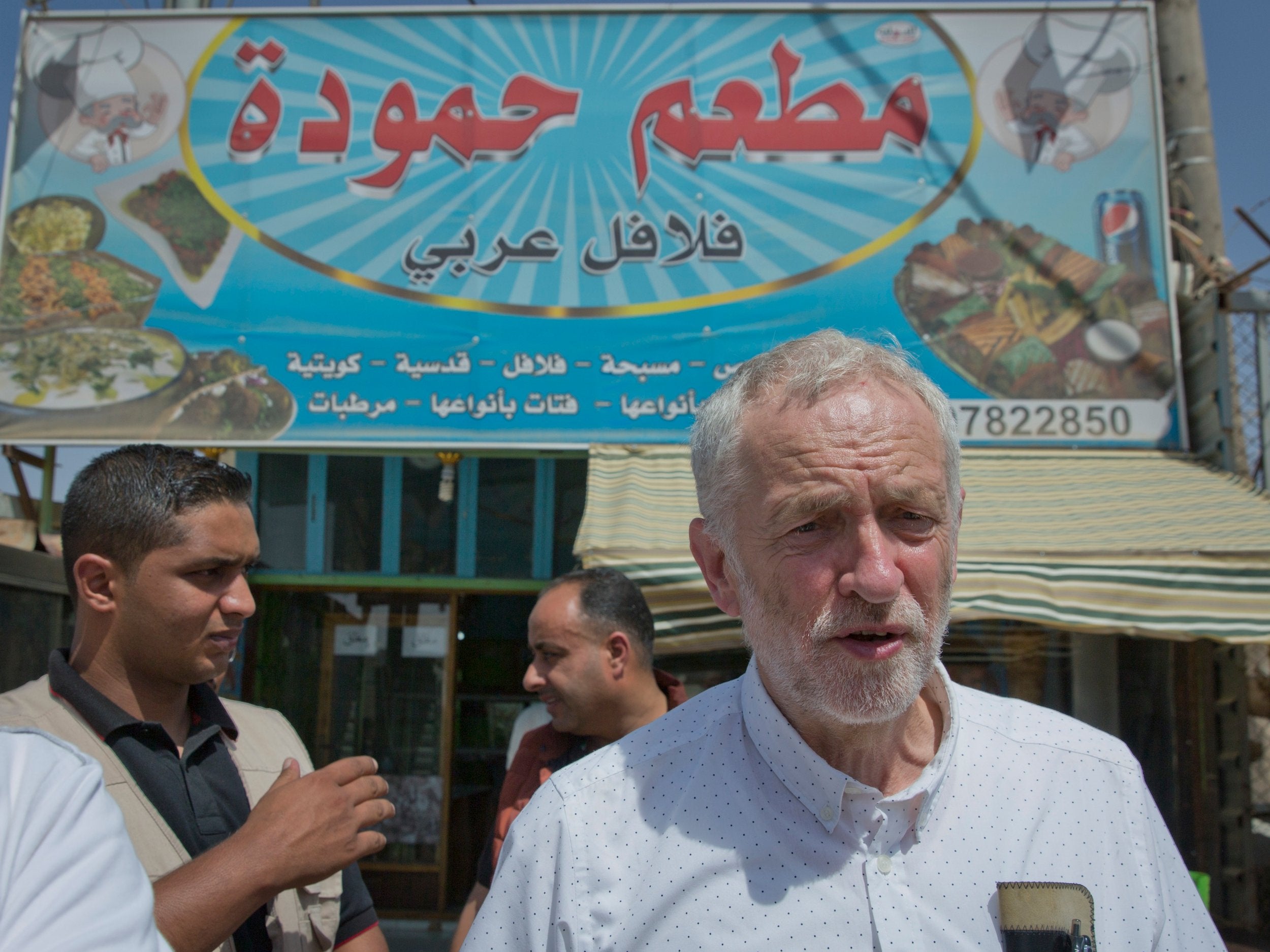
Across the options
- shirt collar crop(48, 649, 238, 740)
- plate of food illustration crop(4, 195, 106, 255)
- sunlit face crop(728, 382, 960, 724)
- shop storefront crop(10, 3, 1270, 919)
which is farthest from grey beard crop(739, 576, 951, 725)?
plate of food illustration crop(4, 195, 106, 255)

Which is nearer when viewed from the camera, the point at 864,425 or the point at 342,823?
the point at 864,425

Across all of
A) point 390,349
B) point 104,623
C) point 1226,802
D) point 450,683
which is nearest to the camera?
point 104,623

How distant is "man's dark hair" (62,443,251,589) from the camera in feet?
5.65

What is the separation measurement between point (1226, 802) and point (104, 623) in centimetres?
511

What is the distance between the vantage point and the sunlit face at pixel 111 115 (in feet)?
17.5

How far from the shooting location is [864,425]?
1.29 m

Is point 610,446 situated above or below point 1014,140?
below

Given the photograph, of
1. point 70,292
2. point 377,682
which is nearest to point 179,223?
point 70,292

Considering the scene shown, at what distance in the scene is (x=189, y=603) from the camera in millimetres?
1725

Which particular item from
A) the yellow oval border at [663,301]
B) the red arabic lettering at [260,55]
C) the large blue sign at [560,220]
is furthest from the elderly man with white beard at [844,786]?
the red arabic lettering at [260,55]

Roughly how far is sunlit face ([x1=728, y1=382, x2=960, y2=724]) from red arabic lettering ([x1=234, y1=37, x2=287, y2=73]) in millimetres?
5217

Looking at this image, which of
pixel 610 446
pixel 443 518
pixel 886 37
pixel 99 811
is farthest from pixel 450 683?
pixel 99 811

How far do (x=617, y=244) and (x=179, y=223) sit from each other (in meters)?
2.49

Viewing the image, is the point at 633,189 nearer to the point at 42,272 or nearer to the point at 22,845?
the point at 42,272
